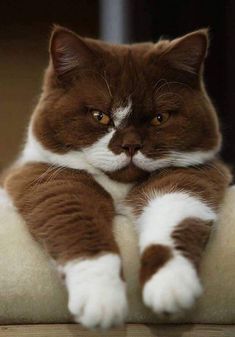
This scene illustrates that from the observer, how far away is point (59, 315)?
47.1 inches

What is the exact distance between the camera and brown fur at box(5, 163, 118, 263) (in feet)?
3.71

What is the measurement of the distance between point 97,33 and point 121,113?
183cm

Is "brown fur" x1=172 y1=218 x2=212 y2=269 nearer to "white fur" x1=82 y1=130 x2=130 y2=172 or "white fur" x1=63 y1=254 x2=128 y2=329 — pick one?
"white fur" x1=63 y1=254 x2=128 y2=329

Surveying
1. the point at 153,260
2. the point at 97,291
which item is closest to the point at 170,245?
the point at 153,260

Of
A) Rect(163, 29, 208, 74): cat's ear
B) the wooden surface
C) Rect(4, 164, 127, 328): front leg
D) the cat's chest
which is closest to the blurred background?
Rect(163, 29, 208, 74): cat's ear

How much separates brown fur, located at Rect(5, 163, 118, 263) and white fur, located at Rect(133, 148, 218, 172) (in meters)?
0.13

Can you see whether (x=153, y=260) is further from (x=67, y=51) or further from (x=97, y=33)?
(x=97, y=33)

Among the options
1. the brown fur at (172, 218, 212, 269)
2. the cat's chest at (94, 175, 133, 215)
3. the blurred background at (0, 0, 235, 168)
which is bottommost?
the blurred background at (0, 0, 235, 168)

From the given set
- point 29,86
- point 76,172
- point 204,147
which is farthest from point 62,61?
point 29,86

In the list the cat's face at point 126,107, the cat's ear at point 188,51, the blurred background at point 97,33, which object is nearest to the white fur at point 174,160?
the cat's face at point 126,107

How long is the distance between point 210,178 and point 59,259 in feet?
1.53

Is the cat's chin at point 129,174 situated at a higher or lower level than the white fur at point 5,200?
higher

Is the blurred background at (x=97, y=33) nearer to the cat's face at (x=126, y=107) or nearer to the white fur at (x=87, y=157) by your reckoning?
the cat's face at (x=126, y=107)

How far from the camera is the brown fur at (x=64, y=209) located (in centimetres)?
113
